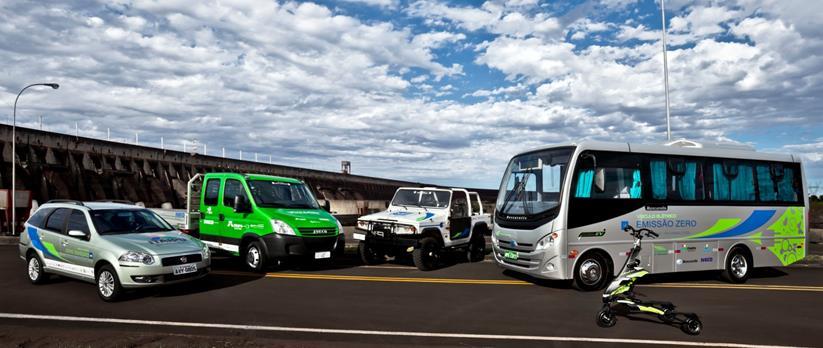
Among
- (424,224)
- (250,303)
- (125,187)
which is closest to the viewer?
(250,303)

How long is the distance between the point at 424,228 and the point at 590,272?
4.00 m

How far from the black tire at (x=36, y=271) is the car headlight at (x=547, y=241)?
916 centimetres

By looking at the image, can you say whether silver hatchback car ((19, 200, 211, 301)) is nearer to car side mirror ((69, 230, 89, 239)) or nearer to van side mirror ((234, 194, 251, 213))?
car side mirror ((69, 230, 89, 239))

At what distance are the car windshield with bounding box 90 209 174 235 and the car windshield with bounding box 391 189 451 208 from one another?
6.17 metres

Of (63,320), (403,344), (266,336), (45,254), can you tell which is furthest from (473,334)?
(45,254)

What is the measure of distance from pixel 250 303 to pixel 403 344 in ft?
10.8

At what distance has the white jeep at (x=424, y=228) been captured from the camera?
41.0 ft

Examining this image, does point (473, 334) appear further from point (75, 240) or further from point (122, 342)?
point (75, 240)

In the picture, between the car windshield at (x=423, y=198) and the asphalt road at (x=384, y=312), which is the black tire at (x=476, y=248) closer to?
the car windshield at (x=423, y=198)

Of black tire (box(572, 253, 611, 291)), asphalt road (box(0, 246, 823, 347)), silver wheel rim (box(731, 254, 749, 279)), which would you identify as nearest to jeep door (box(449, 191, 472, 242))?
asphalt road (box(0, 246, 823, 347))

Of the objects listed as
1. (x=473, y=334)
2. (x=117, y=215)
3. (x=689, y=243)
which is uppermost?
(x=117, y=215)

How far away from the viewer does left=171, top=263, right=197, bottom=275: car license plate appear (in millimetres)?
8562

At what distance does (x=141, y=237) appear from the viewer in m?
8.91

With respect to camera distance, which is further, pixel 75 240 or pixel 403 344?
pixel 75 240
